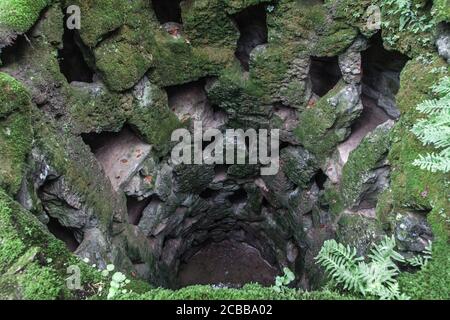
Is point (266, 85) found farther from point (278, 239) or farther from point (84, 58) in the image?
point (278, 239)

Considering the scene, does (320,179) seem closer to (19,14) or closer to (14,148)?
(14,148)

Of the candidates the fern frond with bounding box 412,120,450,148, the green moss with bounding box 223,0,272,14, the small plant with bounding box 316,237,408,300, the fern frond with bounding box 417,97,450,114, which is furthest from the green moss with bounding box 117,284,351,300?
the green moss with bounding box 223,0,272,14

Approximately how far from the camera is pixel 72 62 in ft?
24.8

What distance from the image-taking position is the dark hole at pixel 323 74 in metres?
8.65

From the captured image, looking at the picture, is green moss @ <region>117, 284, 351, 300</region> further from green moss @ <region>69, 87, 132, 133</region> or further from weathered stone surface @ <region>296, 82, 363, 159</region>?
weathered stone surface @ <region>296, 82, 363, 159</region>

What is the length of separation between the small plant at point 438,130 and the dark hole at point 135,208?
6483mm

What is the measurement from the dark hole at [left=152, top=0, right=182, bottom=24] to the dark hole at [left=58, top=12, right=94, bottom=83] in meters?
2.03

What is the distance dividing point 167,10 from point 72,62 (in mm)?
2485

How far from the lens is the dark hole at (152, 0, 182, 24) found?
838cm

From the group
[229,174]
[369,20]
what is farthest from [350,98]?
[229,174]

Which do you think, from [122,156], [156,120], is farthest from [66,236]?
[156,120]

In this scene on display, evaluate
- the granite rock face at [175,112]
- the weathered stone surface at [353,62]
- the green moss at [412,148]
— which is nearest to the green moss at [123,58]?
the granite rock face at [175,112]

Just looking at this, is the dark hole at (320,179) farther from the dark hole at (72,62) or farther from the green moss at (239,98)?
the dark hole at (72,62)
